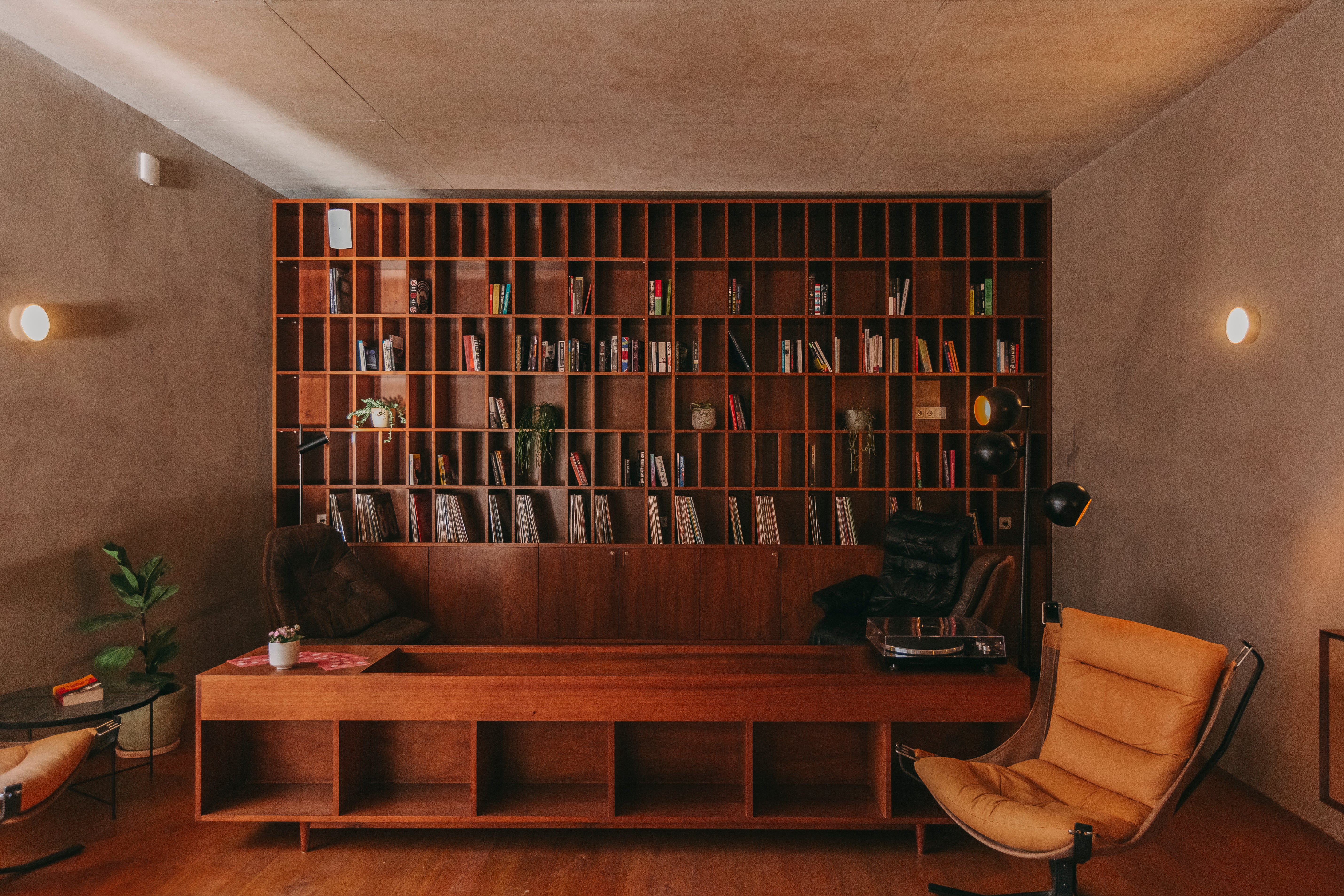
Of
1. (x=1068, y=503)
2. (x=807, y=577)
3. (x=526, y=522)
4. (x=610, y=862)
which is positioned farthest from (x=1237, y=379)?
(x=526, y=522)

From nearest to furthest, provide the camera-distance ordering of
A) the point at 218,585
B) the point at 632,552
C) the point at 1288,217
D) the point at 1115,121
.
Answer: the point at 1288,217 < the point at 1115,121 < the point at 218,585 < the point at 632,552

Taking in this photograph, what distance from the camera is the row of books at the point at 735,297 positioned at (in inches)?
201

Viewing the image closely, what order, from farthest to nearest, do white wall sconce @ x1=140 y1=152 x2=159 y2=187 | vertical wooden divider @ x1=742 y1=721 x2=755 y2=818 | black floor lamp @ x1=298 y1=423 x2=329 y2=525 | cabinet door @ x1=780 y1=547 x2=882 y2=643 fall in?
cabinet door @ x1=780 y1=547 x2=882 y2=643 → black floor lamp @ x1=298 y1=423 x2=329 y2=525 → white wall sconce @ x1=140 y1=152 x2=159 y2=187 → vertical wooden divider @ x1=742 y1=721 x2=755 y2=818

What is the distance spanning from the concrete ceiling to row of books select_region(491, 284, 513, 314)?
2.27 feet

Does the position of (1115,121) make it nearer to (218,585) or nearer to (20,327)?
(20,327)

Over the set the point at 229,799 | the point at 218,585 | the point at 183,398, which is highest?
the point at 183,398

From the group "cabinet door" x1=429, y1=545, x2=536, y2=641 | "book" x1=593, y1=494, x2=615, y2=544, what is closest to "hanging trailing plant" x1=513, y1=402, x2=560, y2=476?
"book" x1=593, y1=494, x2=615, y2=544

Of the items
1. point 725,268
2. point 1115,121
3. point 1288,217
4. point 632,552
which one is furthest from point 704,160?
point 1288,217

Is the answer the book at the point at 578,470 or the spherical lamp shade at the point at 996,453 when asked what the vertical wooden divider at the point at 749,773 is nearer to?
the spherical lamp shade at the point at 996,453

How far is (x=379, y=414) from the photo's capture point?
198 inches

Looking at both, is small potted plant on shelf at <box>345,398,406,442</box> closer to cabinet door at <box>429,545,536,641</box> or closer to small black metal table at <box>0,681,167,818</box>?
cabinet door at <box>429,545,536,641</box>

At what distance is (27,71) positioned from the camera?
10.6 ft

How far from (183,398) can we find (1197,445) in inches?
199

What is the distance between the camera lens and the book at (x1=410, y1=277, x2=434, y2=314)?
5109 millimetres
